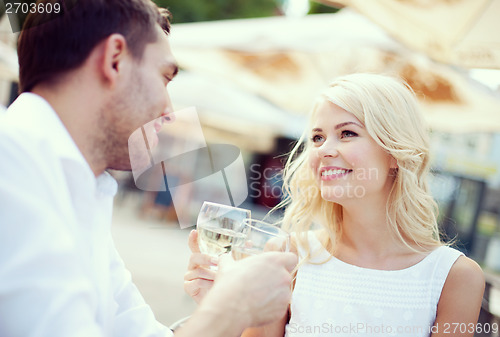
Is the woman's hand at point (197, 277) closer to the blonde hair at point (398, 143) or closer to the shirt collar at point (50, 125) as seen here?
the shirt collar at point (50, 125)

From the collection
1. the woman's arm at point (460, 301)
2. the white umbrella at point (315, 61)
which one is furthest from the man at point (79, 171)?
the white umbrella at point (315, 61)

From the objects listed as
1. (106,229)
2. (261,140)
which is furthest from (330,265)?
(261,140)

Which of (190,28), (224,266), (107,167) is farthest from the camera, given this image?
(190,28)

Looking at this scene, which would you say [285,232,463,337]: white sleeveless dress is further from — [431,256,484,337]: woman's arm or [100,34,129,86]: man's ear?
[100,34,129,86]: man's ear

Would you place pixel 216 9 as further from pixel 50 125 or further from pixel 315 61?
pixel 50 125

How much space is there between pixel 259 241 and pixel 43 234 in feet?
1.93

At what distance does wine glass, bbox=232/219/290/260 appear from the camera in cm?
128

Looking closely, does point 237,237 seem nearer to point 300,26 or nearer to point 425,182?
point 425,182

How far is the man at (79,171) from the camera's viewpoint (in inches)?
35.7

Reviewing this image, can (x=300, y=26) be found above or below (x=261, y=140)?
above

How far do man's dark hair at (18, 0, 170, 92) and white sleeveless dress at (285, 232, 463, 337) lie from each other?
1303 millimetres

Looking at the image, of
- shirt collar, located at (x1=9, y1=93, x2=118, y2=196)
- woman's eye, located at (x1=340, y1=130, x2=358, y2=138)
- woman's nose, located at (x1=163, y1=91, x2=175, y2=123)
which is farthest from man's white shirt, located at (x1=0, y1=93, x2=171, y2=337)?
woman's eye, located at (x1=340, y1=130, x2=358, y2=138)

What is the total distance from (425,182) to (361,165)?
1.59 ft

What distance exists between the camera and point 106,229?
1.25 metres
